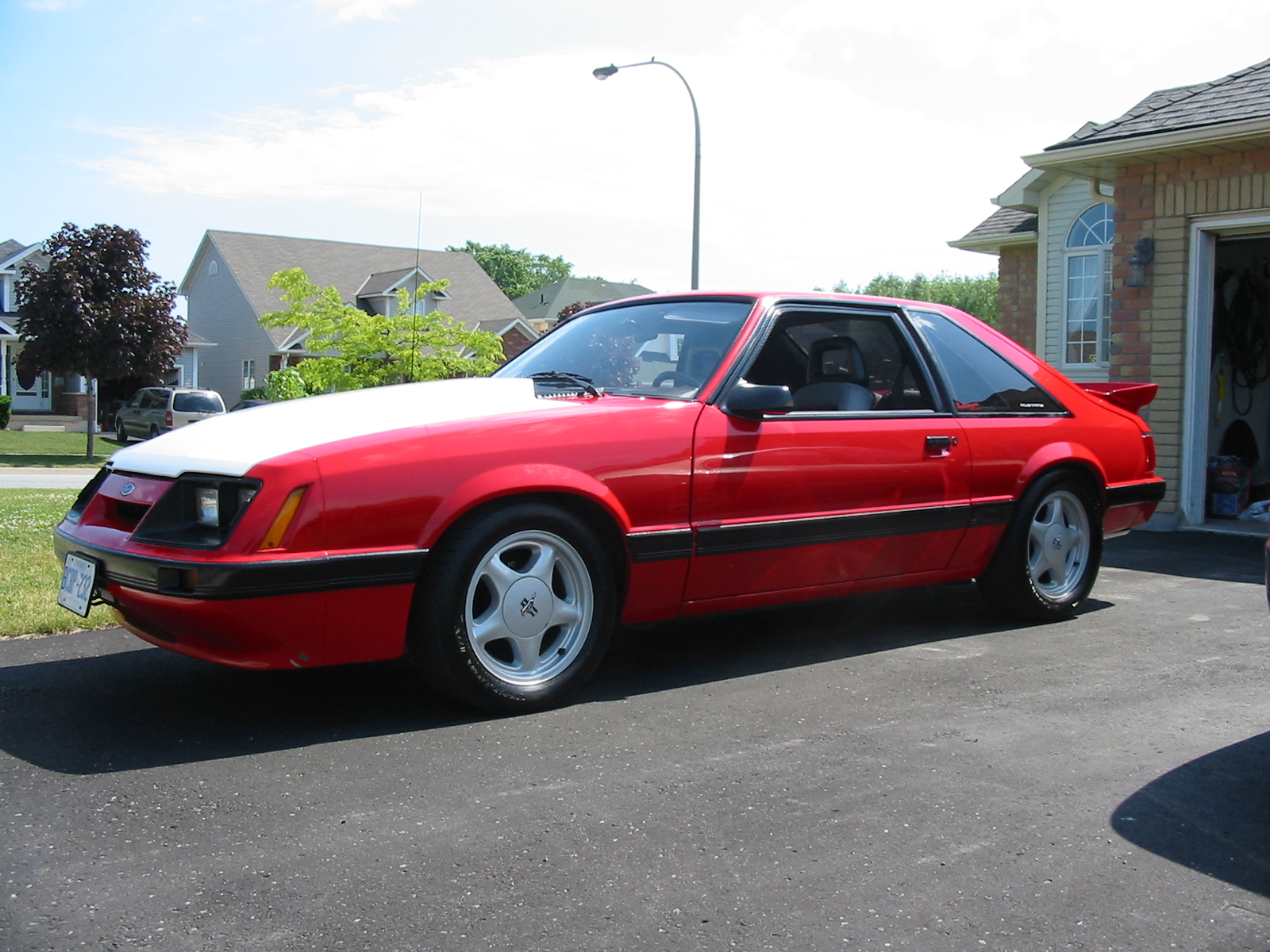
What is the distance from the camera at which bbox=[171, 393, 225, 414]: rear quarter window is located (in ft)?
98.5

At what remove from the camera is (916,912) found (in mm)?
2576

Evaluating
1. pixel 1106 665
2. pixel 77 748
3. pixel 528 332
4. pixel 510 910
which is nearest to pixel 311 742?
pixel 77 748

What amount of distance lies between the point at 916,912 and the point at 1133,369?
891 centimetres

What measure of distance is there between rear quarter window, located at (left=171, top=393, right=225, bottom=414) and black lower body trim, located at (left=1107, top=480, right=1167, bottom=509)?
88.6 feet

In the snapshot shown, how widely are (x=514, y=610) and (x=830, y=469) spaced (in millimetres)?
1536

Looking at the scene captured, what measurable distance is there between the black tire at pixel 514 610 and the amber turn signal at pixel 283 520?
49 cm

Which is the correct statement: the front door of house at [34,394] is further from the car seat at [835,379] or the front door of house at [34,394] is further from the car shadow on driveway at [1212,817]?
the car shadow on driveway at [1212,817]

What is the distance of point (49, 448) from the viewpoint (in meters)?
28.5

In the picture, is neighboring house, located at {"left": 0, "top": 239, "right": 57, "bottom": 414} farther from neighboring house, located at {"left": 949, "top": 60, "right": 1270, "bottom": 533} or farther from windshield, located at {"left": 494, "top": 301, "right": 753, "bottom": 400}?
windshield, located at {"left": 494, "top": 301, "right": 753, "bottom": 400}

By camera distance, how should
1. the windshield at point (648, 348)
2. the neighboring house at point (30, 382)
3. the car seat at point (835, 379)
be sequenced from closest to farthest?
1. the windshield at point (648, 348)
2. the car seat at point (835, 379)
3. the neighboring house at point (30, 382)

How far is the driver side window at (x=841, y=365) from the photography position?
16.2ft

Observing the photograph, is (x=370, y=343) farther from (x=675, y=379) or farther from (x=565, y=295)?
(x=565, y=295)

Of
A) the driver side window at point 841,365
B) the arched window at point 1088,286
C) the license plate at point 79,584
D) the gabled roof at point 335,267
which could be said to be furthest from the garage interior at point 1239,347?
the gabled roof at point 335,267

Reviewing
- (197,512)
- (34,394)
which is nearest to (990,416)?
(197,512)
